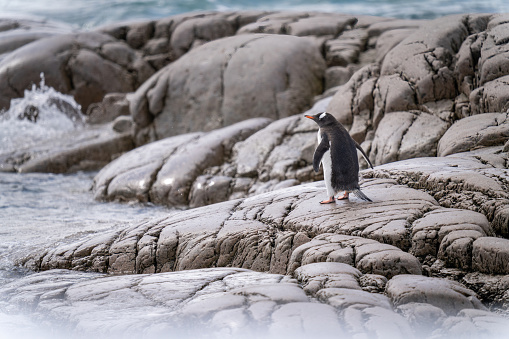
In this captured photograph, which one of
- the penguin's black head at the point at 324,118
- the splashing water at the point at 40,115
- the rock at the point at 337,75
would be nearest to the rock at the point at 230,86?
the rock at the point at 337,75

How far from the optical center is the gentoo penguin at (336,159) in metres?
4.13

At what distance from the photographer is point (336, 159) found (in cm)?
422

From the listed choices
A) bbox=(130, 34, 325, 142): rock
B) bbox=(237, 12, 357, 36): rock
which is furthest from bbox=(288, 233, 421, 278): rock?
bbox=(237, 12, 357, 36): rock

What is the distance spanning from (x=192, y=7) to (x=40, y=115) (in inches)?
360

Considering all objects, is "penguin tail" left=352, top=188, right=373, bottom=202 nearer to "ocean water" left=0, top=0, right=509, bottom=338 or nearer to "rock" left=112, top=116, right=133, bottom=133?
"ocean water" left=0, top=0, right=509, bottom=338

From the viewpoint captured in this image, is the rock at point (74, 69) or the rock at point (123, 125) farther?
the rock at point (74, 69)

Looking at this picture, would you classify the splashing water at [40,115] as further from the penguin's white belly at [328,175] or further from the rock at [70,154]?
the penguin's white belly at [328,175]

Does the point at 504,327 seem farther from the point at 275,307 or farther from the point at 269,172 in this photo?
the point at 269,172

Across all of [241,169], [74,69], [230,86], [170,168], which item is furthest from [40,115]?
[241,169]

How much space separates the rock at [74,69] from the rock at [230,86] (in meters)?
2.66

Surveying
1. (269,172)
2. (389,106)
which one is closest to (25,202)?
(269,172)

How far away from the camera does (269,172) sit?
6754 mm

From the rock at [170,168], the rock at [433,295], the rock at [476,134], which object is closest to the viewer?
the rock at [433,295]

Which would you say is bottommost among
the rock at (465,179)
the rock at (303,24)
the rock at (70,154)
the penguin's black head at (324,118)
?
the rock at (70,154)
